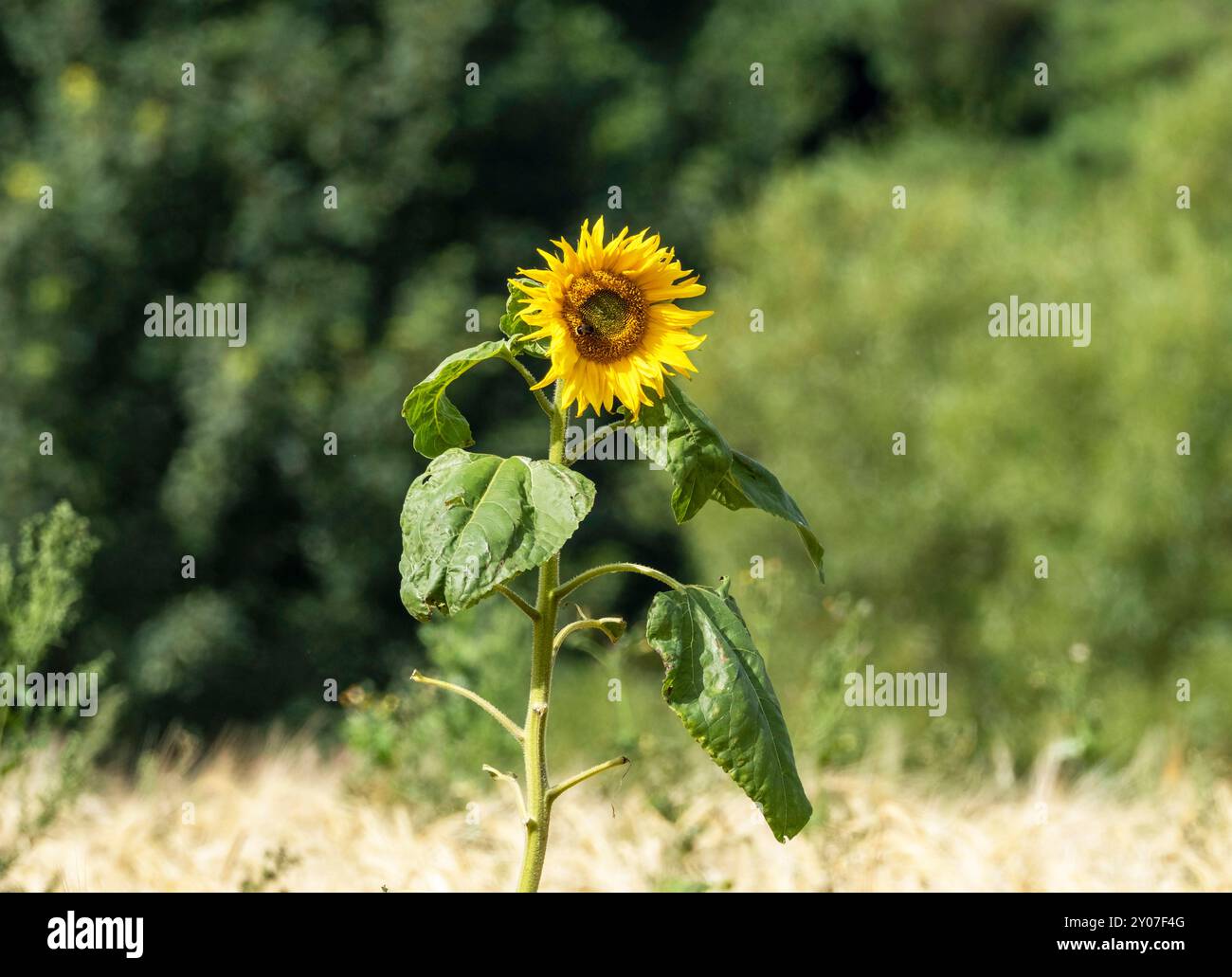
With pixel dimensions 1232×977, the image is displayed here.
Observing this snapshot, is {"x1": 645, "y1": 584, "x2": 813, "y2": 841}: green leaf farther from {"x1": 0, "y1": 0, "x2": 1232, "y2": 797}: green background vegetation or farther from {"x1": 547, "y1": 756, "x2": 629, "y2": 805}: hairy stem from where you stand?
{"x1": 0, "y1": 0, "x2": 1232, "y2": 797}: green background vegetation

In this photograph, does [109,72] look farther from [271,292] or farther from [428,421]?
[428,421]

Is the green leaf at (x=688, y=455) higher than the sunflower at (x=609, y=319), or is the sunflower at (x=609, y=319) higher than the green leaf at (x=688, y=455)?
the sunflower at (x=609, y=319)

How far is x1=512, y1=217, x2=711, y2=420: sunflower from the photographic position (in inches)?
96.2

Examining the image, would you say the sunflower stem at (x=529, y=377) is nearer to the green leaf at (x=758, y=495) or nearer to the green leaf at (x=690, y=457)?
the green leaf at (x=690, y=457)

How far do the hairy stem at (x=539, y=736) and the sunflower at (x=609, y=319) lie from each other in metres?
0.12

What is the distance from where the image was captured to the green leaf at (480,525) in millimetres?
2189

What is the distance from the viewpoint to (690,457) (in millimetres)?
2357

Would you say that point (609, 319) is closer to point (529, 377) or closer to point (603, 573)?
point (529, 377)

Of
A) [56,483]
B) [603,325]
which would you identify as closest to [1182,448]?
[56,483]

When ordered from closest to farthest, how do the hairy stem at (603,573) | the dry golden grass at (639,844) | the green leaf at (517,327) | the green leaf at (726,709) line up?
1. the green leaf at (726,709)
2. the hairy stem at (603,573)
3. the green leaf at (517,327)
4. the dry golden grass at (639,844)

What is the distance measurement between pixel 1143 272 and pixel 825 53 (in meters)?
8.32

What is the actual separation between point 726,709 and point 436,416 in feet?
2.30

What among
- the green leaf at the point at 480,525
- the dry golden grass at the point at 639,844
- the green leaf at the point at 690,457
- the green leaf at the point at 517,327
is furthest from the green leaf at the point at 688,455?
the dry golden grass at the point at 639,844

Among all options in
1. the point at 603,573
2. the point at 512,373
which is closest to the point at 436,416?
the point at 603,573
